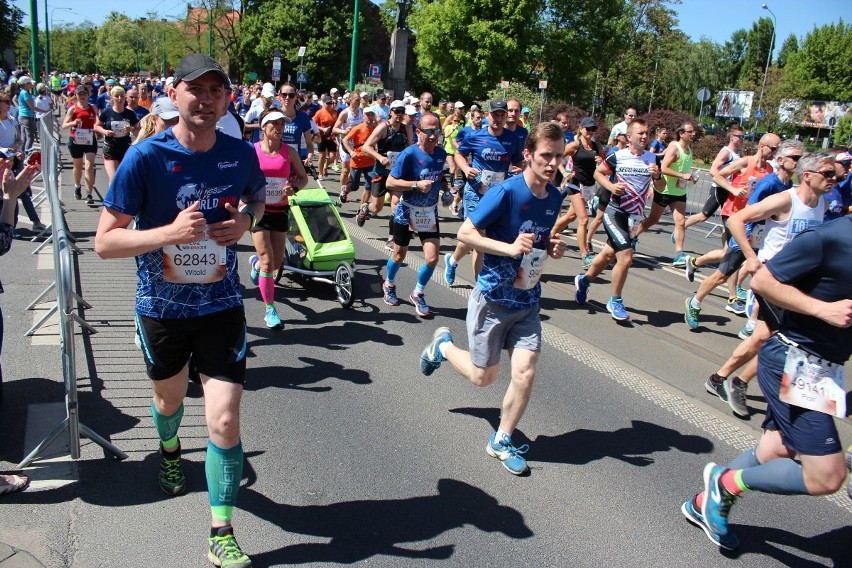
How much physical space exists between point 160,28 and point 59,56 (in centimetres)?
2262

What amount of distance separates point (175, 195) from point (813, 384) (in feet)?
9.96

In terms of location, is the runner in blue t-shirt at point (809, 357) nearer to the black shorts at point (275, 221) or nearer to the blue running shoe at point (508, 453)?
the blue running shoe at point (508, 453)

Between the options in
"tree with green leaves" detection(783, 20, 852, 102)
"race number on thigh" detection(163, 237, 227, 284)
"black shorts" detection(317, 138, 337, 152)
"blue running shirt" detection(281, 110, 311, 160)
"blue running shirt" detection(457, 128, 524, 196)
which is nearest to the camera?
"race number on thigh" detection(163, 237, 227, 284)

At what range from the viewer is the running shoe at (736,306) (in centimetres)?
862

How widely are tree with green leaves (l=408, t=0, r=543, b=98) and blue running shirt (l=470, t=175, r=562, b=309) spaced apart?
38.6m

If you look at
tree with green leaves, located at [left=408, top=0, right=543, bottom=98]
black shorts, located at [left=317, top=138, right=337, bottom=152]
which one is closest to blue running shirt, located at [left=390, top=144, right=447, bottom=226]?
black shorts, located at [left=317, top=138, right=337, bottom=152]

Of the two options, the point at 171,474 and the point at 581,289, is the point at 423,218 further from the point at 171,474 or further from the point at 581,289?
the point at 171,474

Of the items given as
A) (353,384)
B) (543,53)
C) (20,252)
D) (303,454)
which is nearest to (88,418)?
(303,454)

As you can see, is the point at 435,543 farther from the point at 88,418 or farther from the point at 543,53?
the point at 543,53

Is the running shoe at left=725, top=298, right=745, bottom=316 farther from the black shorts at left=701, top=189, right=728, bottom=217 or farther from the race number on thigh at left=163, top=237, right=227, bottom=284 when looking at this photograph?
the race number on thigh at left=163, top=237, right=227, bottom=284

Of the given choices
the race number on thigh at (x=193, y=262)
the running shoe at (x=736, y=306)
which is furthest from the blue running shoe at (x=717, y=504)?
the running shoe at (x=736, y=306)

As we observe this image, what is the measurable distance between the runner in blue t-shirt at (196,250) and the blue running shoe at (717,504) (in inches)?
91.2

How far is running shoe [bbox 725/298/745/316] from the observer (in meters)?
8.62

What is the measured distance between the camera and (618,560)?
3582mm
